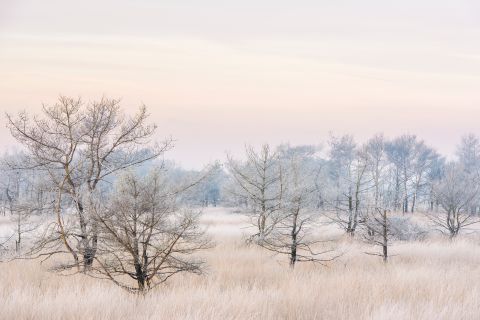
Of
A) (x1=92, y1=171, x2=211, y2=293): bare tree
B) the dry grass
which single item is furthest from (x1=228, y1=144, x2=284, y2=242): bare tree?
(x1=92, y1=171, x2=211, y2=293): bare tree

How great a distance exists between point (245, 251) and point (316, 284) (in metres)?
6.43

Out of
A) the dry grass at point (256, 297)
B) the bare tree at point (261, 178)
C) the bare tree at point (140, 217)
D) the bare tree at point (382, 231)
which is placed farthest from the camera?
the bare tree at point (261, 178)

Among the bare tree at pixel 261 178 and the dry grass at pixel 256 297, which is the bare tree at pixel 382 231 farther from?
the bare tree at pixel 261 178

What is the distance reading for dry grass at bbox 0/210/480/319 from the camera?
603 cm

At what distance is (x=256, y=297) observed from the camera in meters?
7.05

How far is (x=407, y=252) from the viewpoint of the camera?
15.0m

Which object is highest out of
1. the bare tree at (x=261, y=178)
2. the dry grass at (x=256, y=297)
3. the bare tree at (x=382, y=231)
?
the bare tree at (x=261, y=178)

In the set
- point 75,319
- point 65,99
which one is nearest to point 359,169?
point 65,99

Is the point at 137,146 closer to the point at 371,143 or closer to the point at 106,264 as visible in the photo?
the point at 106,264

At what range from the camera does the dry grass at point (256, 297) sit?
19.8 feet

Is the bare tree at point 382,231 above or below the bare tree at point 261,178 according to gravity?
below

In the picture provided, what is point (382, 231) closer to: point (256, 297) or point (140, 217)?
point (256, 297)

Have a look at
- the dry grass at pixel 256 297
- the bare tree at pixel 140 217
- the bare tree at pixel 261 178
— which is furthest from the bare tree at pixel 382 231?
the bare tree at pixel 140 217

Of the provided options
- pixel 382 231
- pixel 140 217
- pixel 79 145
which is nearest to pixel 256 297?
pixel 140 217
